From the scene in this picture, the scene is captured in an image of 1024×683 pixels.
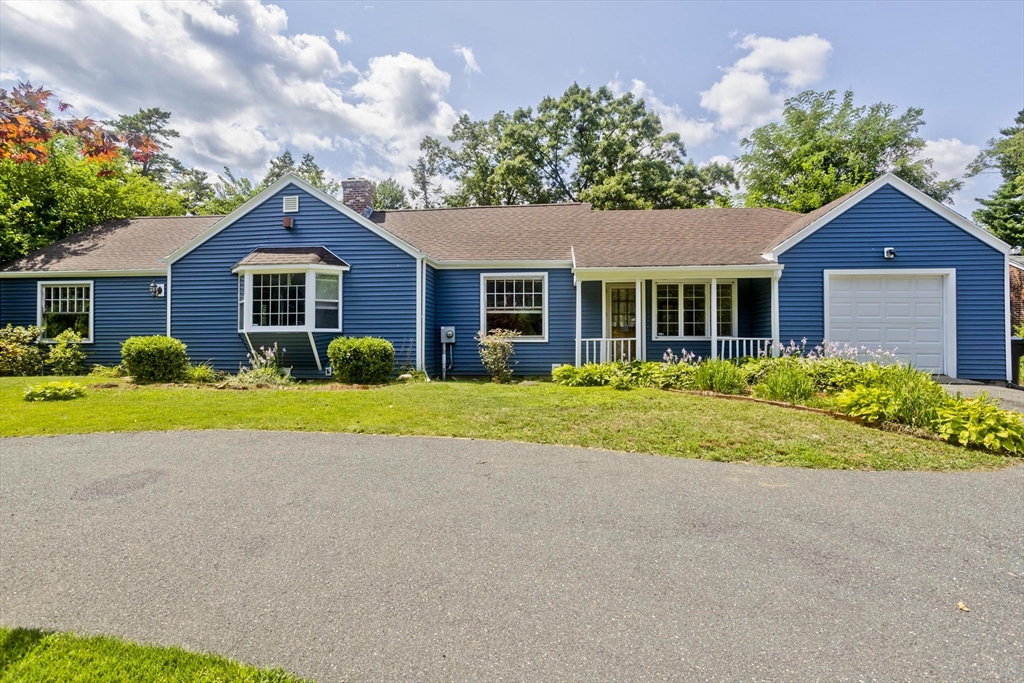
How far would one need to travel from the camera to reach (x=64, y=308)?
46.1ft

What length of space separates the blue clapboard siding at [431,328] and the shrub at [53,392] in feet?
23.1

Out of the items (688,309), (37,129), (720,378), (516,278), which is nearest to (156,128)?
(516,278)

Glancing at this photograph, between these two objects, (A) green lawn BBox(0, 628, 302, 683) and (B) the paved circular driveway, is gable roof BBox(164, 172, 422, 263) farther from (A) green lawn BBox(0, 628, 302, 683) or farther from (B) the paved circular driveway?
(A) green lawn BBox(0, 628, 302, 683)

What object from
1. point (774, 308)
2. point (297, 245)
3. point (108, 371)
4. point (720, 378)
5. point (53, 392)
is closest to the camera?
point (53, 392)

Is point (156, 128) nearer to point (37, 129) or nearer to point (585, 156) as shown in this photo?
point (585, 156)

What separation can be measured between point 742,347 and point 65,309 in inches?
771

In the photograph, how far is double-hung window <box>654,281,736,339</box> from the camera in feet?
43.4

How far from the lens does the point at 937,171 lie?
1217 inches

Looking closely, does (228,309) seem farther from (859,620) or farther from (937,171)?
(937,171)

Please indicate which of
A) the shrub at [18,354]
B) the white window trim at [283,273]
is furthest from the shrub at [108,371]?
the white window trim at [283,273]

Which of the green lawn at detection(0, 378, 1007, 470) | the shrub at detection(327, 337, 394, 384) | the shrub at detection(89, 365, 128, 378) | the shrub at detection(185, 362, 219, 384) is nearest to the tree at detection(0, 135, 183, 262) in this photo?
the shrub at detection(89, 365, 128, 378)

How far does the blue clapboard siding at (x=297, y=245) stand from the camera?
12.6 m

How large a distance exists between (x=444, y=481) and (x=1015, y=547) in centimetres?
445

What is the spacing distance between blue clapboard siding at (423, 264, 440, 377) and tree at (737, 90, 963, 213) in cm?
2261
